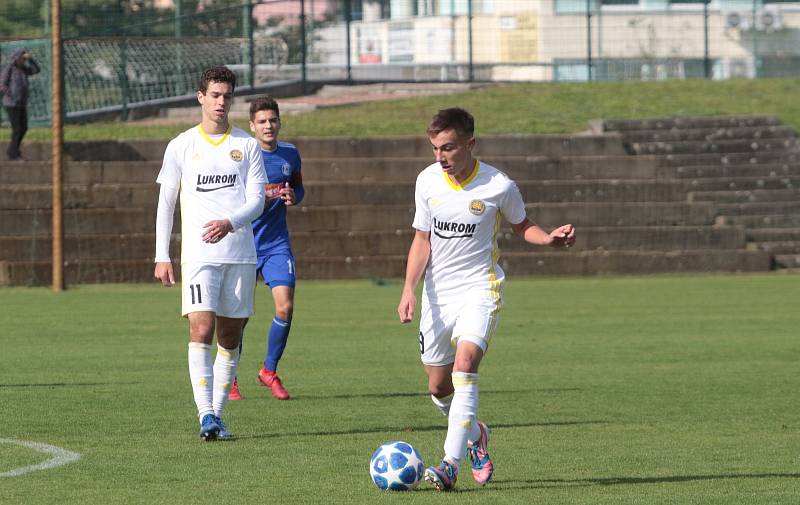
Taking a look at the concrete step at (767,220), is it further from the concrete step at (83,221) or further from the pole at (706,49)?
the pole at (706,49)

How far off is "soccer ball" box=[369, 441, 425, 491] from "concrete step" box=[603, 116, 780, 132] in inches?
876

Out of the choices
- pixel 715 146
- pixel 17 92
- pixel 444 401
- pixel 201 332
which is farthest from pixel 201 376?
pixel 715 146

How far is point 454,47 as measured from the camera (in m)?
37.8

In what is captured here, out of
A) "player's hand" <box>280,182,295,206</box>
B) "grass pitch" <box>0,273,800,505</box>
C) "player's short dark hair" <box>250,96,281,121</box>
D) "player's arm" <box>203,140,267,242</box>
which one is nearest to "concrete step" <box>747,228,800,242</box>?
"grass pitch" <box>0,273,800,505</box>

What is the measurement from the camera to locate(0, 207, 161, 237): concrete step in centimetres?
2352

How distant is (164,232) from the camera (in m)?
9.04

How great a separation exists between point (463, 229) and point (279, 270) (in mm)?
3787

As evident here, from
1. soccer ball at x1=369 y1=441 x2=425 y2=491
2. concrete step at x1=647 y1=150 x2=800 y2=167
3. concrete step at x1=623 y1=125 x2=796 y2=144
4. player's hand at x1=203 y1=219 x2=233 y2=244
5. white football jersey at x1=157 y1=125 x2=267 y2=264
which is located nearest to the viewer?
soccer ball at x1=369 y1=441 x2=425 y2=491

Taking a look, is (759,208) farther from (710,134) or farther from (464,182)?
(464,182)

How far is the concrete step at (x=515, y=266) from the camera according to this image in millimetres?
22750

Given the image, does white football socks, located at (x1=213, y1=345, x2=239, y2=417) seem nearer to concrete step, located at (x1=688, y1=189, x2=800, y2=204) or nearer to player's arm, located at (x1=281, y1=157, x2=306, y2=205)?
player's arm, located at (x1=281, y1=157, x2=306, y2=205)

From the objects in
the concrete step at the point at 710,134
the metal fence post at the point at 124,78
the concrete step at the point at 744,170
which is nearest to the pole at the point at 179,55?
the metal fence post at the point at 124,78

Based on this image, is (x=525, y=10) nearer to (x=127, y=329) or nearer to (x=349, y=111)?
(x=349, y=111)

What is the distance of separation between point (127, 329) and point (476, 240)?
369 inches
